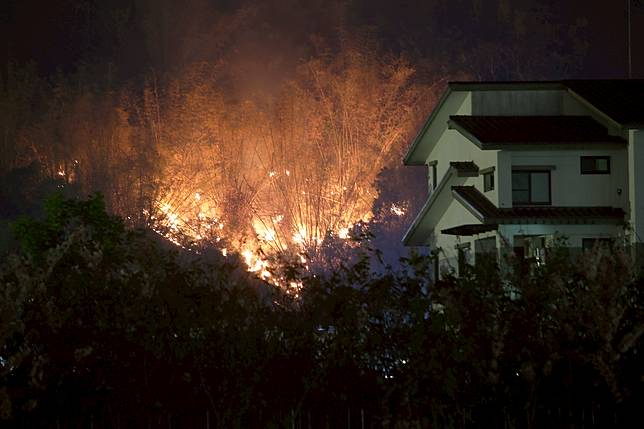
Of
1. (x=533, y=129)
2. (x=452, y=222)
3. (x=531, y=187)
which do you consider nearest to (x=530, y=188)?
(x=531, y=187)

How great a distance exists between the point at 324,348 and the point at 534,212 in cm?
2815

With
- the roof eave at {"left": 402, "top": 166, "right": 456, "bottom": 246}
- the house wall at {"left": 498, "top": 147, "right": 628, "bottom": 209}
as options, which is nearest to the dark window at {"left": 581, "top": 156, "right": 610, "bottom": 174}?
the house wall at {"left": 498, "top": 147, "right": 628, "bottom": 209}

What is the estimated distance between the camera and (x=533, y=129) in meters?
42.6

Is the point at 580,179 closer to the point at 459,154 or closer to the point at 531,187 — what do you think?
the point at 531,187

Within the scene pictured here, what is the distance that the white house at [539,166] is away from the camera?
40.9m

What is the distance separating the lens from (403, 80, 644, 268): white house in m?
40.9

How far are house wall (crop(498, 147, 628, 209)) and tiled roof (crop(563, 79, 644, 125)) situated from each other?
47.3 inches

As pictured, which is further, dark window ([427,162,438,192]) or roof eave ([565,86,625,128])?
dark window ([427,162,438,192])

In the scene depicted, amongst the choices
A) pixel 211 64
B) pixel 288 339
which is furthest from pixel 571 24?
pixel 288 339

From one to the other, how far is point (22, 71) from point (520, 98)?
212ft

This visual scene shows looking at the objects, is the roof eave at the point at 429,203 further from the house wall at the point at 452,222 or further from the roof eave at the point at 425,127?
the roof eave at the point at 425,127

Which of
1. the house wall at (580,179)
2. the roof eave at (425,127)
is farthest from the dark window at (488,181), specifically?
the roof eave at (425,127)

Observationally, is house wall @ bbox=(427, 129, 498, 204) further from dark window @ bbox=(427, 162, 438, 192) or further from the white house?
dark window @ bbox=(427, 162, 438, 192)

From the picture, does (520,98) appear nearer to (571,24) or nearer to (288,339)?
(288,339)
